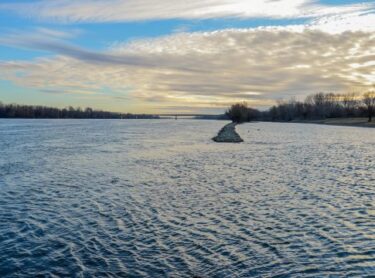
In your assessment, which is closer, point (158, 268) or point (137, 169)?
point (158, 268)

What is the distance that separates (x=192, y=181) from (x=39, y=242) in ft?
38.9

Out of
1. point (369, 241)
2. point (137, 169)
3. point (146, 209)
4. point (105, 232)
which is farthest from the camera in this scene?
point (137, 169)

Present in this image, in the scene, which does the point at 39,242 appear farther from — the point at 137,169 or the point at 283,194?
the point at 137,169

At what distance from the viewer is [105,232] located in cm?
1260

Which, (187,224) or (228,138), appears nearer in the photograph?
(187,224)

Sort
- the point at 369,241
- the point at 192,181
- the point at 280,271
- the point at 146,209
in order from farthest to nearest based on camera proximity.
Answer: the point at 192,181
the point at 146,209
the point at 369,241
the point at 280,271

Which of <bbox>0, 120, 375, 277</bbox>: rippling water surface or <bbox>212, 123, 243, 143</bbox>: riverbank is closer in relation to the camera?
<bbox>0, 120, 375, 277</bbox>: rippling water surface

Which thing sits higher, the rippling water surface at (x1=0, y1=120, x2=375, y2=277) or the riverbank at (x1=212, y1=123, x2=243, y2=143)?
the riverbank at (x1=212, y1=123, x2=243, y2=143)

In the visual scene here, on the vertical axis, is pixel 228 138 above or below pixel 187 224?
above

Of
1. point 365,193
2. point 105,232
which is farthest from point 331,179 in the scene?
point 105,232

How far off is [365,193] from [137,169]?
1564cm

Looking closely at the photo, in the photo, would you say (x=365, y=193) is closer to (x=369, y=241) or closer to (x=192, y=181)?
(x=369, y=241)

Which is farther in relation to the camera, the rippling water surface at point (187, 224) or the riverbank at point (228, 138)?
the riverbank at point (228, 138)

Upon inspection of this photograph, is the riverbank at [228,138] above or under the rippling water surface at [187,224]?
above
